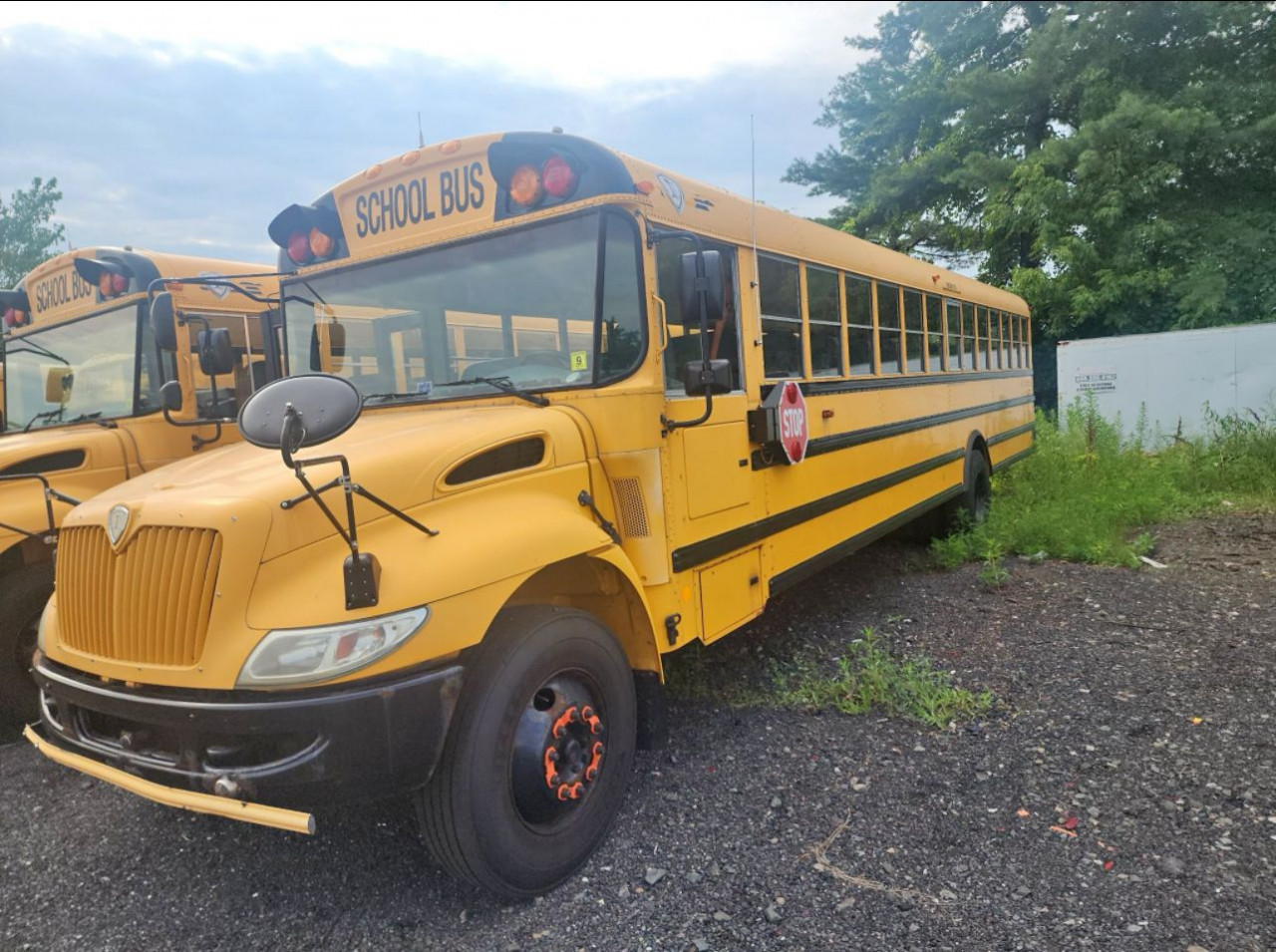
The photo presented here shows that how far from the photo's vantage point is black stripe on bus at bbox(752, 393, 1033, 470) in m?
3.99

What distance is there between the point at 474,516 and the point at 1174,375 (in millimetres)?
13149

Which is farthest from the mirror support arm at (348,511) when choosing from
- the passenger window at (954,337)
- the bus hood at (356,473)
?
the passenger window at (954,337)

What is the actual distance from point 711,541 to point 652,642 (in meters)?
0.52

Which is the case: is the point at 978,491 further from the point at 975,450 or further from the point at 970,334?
the point at 970,334

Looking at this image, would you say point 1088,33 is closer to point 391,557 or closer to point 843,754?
point 843,754

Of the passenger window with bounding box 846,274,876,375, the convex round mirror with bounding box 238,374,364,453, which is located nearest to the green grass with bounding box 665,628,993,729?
the passenger window with bounding box 846,274,876,375

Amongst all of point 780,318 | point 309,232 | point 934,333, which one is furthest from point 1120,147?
point 309,232

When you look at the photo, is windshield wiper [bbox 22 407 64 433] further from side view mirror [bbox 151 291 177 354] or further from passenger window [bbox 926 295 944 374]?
passenger window [bbox 926 295 944 374]

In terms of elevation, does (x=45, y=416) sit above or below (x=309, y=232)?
below

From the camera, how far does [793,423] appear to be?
12.2 ft

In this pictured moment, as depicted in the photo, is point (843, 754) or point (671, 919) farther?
point (843, 754)

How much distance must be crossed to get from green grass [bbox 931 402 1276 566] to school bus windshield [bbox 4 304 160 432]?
541cm

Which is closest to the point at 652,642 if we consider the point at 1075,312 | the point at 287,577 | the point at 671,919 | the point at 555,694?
the point at 555,694

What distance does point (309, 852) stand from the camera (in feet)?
9.15
